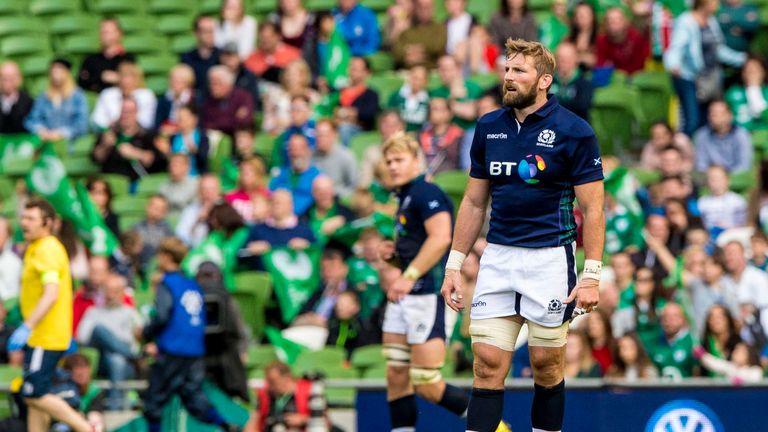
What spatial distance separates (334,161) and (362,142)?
466 mm

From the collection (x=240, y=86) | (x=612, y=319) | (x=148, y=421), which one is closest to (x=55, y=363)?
(x=148, y=421)

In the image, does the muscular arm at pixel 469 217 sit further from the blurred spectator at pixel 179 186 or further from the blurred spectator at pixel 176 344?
the blurred spectator at pixel 179 186

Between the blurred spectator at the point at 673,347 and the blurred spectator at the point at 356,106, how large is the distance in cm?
460

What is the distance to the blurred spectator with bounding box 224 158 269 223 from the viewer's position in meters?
14.9

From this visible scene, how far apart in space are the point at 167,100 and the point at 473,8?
133 inches

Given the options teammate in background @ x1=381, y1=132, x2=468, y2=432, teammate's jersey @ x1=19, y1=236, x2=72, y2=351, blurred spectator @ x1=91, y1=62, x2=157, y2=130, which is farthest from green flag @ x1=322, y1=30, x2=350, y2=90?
teammate in background @ x1=381, y1=132, x2=468, y2=432

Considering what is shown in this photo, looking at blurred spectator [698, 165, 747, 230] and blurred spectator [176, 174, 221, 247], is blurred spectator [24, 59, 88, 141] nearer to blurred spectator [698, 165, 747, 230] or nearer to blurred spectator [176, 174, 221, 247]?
blurred spectator [176, 174, 221, 247]

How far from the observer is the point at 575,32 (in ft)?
51.9

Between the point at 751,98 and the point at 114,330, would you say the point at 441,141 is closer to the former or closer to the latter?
the point at 751,98

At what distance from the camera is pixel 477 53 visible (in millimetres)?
15672

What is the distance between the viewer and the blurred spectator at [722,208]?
45.6 feet

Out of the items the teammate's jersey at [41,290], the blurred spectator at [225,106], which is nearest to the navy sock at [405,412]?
the teammate's jersey at [41,290]

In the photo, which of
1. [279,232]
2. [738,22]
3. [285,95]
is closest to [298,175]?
[279,232]

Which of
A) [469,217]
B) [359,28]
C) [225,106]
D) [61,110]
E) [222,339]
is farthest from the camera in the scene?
[61,110]
